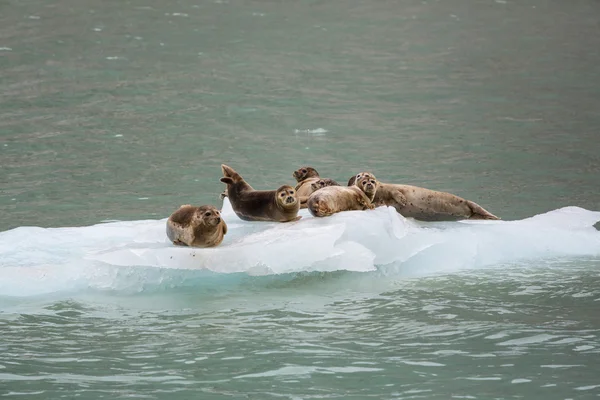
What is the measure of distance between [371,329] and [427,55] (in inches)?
442

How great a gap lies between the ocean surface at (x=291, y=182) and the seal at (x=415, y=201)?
0.14 m

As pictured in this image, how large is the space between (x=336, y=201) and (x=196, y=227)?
2.96 ft

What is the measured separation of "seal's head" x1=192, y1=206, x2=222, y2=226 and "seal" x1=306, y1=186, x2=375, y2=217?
0.64m

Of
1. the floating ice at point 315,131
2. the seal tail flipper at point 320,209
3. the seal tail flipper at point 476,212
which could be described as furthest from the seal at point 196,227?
the floating ice at point 315,131

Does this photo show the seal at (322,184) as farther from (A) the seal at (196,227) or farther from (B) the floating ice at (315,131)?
(B) the floating ice at (315,131)

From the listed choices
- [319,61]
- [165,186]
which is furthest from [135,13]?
[165,186]

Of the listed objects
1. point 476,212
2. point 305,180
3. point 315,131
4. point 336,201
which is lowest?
point 476,212

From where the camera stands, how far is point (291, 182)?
33.7ft

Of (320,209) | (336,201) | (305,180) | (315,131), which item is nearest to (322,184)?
(305,180)

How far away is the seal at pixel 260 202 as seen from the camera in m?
6.57

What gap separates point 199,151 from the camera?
11531 mm

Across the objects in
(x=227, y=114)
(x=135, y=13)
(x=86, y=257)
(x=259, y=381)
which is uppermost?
(x=135, y=13)

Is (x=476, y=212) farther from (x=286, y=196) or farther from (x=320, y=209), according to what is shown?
(x=286, y=196)

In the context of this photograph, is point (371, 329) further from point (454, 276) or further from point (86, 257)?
point (86, 257)
